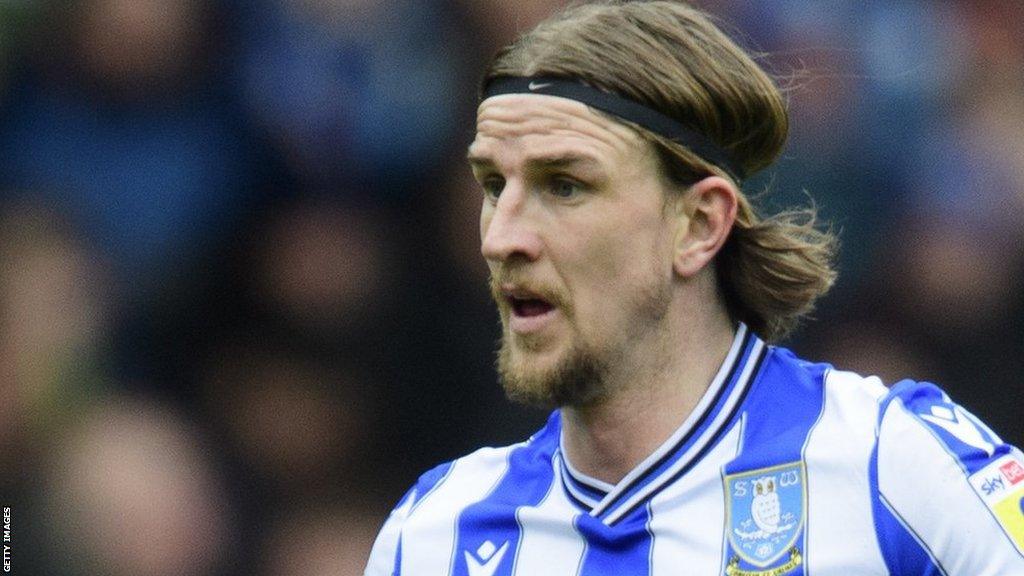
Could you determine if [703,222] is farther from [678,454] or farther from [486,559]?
[486,559]

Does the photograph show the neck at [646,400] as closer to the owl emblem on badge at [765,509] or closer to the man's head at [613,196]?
the man's head at [613,196]

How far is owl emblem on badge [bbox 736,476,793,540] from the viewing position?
111 inches

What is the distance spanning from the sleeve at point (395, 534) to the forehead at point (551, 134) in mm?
699

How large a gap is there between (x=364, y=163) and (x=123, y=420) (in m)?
1.03

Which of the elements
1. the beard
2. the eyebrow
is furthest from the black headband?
the beard

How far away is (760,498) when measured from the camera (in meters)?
2.88

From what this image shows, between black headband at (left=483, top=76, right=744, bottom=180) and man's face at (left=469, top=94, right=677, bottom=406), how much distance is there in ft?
0.08

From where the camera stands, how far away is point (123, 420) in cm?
430

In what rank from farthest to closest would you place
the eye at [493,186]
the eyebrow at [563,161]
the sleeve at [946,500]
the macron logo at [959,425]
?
the eye at [493,186]
the eyebrow at [563,161]
the macron logo at [959,425]
the sleeve at [946,500]

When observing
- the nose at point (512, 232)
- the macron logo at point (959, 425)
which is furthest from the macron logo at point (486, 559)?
the macron logo at point (959, 425)

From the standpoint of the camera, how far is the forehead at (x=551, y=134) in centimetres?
303

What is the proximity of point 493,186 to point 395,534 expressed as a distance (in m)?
0.73

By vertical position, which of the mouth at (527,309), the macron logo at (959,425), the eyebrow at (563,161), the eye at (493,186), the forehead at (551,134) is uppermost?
the forehead at (551,134)

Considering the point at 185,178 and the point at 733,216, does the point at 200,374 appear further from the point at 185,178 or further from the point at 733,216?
the point at 733,216
